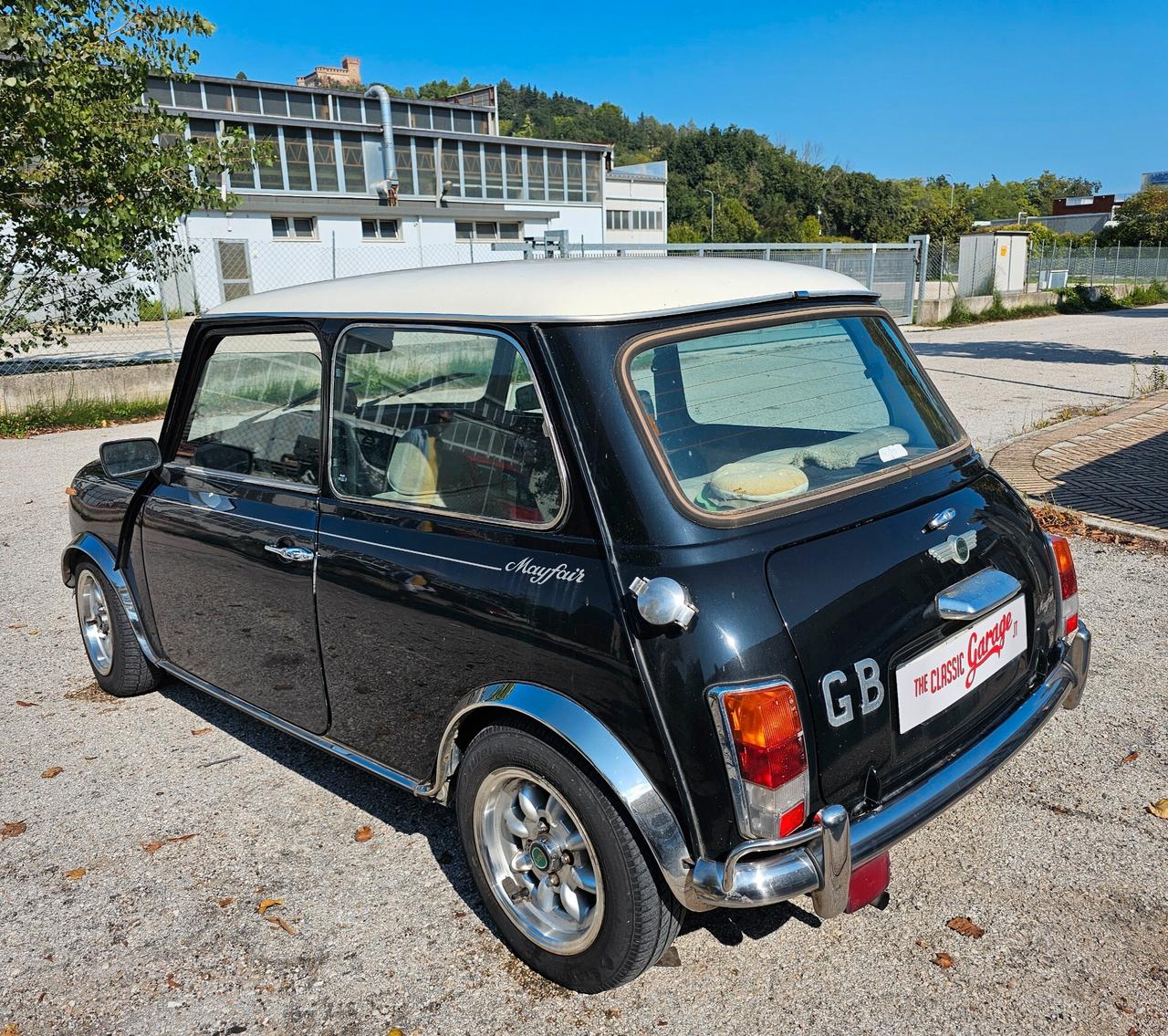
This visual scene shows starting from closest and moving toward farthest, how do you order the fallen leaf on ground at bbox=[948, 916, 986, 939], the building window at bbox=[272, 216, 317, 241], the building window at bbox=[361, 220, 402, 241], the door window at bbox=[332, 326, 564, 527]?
the door window at bbox=[332, 326, 564, 527] < the fallen leaf on ground at bbox=[948, 916, 986, 939] < the building window at bbox=[272, 216, 317, 241] < the building window at bbox=[361, 220, 402, 241]

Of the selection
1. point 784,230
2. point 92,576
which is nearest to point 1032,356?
point 92,576

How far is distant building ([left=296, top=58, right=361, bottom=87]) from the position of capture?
96812mm

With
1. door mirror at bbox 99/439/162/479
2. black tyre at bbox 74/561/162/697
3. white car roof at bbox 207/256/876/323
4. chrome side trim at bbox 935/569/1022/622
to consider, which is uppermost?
white car roof at bbox 207/256/876/323

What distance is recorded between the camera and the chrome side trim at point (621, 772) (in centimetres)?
224

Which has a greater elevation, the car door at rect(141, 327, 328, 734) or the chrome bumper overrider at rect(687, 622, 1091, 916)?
the car door at rect(141, 327, 328, 734)

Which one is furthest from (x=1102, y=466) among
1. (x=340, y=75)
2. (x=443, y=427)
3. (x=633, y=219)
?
(x=340, y=75)

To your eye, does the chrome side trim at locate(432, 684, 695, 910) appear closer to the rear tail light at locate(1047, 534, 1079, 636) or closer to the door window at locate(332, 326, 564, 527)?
the door window at locate(332, 326, 564, 527)

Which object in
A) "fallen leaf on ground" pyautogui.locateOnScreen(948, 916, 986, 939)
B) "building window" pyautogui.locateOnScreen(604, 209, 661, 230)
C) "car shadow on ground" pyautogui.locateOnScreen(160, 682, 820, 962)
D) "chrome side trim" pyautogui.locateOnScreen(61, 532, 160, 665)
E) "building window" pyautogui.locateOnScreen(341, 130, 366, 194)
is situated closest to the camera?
"fallen leaf on ground" pyautogui.locateOnScreen(948, 916, 986, 939)

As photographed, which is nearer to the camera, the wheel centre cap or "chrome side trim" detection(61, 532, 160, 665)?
the wheel centre cap

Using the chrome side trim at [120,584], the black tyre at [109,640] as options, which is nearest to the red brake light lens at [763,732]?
the chrome side trim at [120,584]

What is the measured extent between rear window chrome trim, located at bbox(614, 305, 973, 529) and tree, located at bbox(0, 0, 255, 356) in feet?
36.2

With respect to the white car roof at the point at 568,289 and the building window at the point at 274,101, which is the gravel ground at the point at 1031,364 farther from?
the building window at the point at 274,101

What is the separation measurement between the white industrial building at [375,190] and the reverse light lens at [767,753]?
15038mm

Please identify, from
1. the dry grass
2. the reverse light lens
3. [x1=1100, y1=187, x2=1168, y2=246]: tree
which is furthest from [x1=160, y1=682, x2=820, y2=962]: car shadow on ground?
[x1=1100, y1=187, x2=1168, y2=246]: tree
